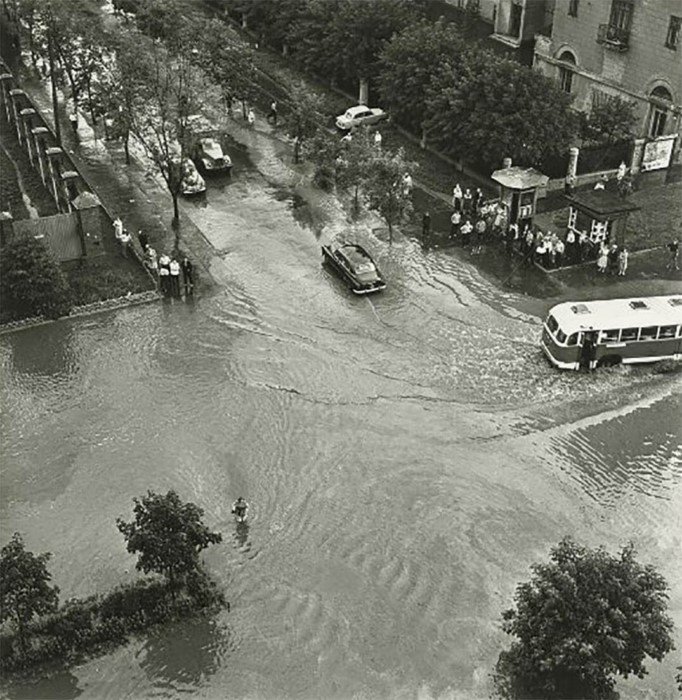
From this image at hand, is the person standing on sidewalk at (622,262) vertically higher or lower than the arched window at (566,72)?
lower

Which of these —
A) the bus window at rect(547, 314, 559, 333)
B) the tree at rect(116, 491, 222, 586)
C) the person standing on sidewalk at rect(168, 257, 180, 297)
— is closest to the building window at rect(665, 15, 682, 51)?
the bus window at rect(547, 314, 559, 333)

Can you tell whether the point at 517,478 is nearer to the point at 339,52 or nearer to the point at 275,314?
Answer: the point at 275,314

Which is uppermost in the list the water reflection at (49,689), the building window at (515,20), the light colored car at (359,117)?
the building window at (515,20)

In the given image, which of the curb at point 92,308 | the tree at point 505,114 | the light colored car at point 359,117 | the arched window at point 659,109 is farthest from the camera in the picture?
the light colored car at point 359,117

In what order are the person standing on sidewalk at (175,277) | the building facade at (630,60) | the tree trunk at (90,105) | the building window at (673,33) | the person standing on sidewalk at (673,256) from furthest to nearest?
the tree trunk at (90,105)
the building facade at (630,60)
the building window at (673,33)
the person standing on sidewalk at (673,256)
the person standing on sidewalk at (175,277)

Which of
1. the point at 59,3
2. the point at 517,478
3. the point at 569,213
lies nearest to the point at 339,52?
the point at 59,3

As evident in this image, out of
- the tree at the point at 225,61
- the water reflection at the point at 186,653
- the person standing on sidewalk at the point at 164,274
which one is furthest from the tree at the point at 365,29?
the water reflection at the point at 186,653

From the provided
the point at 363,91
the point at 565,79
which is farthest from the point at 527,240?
the point at 363,91

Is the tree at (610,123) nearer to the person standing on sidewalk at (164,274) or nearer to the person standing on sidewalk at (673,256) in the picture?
the person standing on sidewalk at (673,256)
